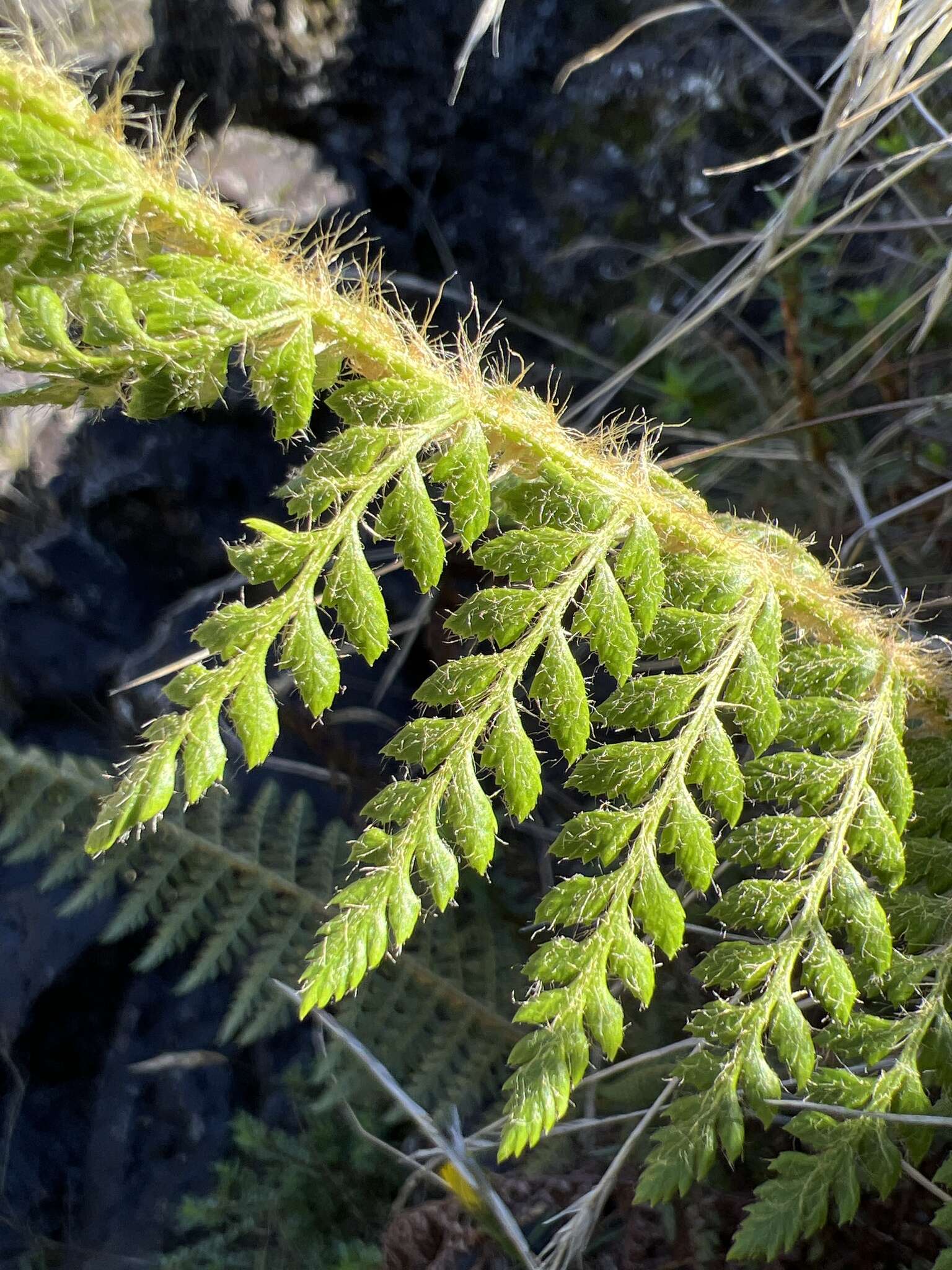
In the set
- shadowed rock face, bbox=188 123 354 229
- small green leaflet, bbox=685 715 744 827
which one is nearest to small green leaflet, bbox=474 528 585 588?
small green leaflet, bbox=685 715 744 827

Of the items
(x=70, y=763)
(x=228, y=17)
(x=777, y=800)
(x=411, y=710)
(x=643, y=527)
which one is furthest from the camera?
(x=411, y=710)

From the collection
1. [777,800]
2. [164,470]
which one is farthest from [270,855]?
[777,800]

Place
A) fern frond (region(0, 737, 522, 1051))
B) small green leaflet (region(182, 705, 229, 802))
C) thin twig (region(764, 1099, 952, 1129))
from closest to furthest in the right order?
small green leaflet (region(182, 705, 229, 802))
thin twig (region(764, 1099, 952, 1129))
fern frond (region(0, 737, 522, 1051))

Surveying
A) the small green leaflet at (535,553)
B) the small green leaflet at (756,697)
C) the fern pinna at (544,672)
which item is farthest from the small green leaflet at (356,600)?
the small green leaflet at (756,697)

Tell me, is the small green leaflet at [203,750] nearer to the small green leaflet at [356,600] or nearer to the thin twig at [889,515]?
the small green leaflet at [356,600]

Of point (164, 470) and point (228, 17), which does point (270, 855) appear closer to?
point (164, 470)

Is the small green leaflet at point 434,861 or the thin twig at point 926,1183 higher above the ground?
the small green leaflet at point 434,861

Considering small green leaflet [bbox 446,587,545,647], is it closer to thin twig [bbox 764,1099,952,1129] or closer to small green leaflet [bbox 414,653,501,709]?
small green leaflet [bbox 414,653,501,709]

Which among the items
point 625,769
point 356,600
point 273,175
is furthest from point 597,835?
point 273,175

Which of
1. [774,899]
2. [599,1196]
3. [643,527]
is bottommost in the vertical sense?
[599,1196]
